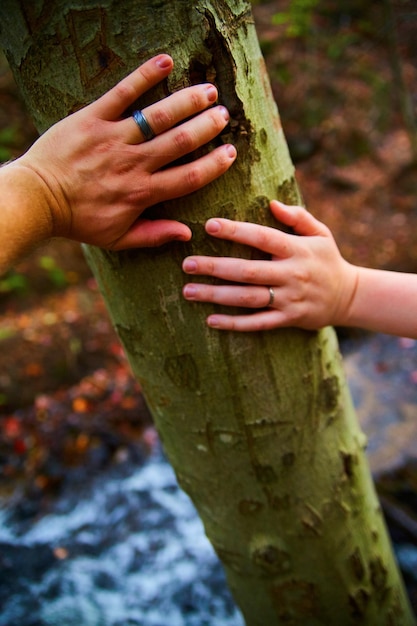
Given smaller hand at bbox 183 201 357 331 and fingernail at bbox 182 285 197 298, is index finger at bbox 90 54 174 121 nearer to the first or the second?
smaller hand at bbox 183 201 357 331

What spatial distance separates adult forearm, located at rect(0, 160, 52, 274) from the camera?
0.92m

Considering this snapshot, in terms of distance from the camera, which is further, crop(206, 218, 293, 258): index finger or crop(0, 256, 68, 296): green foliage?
crop(0, 256, 68, 296): green foliage

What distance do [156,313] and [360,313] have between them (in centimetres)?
57

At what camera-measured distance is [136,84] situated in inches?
33.7

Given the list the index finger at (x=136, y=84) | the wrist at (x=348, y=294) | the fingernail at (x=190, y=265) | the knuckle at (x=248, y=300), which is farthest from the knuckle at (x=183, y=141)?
the wrist at (x=348, y=294)

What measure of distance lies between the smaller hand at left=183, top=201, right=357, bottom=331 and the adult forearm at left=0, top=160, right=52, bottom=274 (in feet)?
1.06

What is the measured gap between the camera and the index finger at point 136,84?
0.85m

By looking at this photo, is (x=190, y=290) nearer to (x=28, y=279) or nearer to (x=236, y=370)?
(x=236, y=370)

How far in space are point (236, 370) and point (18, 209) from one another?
0.60 metres

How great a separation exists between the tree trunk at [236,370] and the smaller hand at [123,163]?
5cm

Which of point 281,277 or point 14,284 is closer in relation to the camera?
point 281,277

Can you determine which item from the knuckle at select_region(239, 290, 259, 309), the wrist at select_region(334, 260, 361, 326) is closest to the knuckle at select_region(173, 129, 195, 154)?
the knuckle at select_region(239, 290, 259, 309)

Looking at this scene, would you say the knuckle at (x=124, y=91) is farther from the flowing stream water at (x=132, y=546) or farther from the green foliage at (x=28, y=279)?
the green foliage at (x=28, y=279)

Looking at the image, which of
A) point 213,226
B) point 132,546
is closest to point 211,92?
point 213,226
